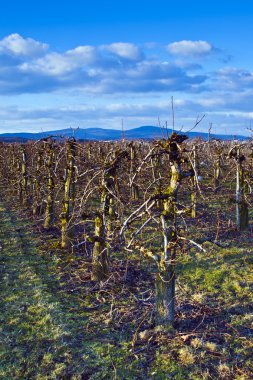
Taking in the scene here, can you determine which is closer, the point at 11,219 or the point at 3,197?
the point at 11,219

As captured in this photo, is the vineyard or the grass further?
the vineyard

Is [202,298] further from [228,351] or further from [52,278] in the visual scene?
[52,278]

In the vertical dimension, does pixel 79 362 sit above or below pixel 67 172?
below

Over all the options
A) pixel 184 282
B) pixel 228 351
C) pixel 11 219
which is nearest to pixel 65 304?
pixel 184 282

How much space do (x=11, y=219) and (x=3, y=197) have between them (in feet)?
31.5

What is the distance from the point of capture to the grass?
28.2ft

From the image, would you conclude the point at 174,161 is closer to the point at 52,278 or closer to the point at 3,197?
the point at 52,278

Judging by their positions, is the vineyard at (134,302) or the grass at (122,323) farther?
the vineyard at (134,302)

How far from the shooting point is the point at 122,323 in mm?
10594

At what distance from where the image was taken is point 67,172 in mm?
18844

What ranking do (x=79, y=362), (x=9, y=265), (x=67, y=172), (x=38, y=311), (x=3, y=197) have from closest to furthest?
(x=79, y=362), (x=38, y=311), (x=9, y=265), (x=67, y=172), (x=3, y=197)

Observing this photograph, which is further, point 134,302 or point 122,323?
point 134,302

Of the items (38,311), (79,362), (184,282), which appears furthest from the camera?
(184,282)

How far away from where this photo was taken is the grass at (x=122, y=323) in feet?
28.2
